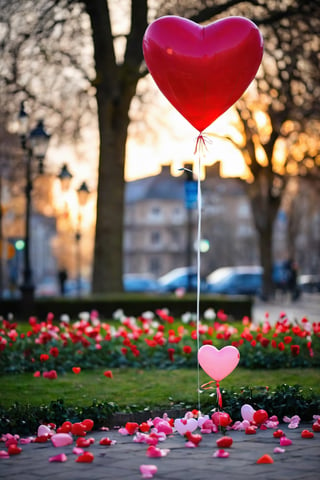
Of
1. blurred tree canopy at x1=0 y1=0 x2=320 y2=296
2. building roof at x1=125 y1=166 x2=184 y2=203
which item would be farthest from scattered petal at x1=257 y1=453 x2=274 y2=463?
building roof at x1=125 y1=166 x2=184 y2=203

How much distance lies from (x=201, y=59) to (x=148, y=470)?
3.77 m

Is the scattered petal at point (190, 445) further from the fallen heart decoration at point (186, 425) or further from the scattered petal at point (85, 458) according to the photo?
the scattered petal at point (85, 458)

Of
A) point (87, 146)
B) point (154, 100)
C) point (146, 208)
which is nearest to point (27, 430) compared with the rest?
point (154, 100)

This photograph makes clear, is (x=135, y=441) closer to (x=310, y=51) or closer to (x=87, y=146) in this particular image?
(x=310, y=51)

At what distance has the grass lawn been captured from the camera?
932 cm

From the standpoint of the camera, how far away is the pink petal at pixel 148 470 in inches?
236

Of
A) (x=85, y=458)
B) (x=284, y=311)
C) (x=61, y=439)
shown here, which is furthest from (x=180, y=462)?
(x=284, y=311)

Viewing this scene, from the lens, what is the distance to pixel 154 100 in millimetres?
29031

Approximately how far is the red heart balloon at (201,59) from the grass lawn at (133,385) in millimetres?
2660

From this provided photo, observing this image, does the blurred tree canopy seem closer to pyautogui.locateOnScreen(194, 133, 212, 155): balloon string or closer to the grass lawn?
the grass lawn

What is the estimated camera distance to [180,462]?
6469mm

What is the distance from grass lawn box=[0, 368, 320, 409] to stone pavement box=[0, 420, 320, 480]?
68.7 inches

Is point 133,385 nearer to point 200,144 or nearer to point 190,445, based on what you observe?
point 200,144

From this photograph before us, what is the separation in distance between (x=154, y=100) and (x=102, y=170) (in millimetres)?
6117
